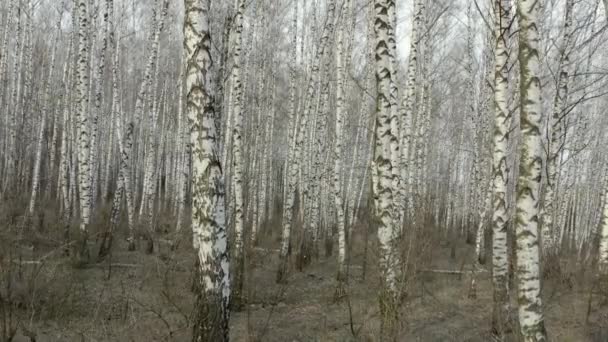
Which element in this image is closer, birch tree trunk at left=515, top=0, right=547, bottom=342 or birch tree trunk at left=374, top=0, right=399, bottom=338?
birch tree trunk at left=515, top=0, right=547, bottom=342

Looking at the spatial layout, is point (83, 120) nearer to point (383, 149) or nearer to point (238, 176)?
point (238, 176)

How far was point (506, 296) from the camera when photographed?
5.68 m

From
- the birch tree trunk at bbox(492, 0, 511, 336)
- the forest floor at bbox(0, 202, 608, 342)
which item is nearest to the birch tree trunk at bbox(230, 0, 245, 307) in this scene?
the forest floor at bbox(0, 202, 608, 342)

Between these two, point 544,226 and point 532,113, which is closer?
point 532,113

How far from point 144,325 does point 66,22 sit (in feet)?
69.3

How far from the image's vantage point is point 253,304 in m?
7.29

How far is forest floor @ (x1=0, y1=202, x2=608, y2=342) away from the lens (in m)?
5.43

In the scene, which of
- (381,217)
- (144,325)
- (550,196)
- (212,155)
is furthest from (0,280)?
(550,196)

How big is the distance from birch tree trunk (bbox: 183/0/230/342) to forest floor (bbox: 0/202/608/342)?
2.04ft

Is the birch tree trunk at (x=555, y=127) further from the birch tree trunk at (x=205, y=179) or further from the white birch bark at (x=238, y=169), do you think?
the birch tree trunk at (x=205, y=179)

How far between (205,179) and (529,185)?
9.79 ft

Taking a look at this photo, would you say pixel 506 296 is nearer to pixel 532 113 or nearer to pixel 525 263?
pixel 525 263

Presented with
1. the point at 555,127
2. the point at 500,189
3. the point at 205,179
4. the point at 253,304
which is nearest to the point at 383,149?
the point at 500,189

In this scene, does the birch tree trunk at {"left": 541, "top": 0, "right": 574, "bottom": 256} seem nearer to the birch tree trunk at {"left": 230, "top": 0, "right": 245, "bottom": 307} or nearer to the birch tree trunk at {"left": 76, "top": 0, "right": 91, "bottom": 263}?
the birch tree trunk at {"left": 230, "top": 0, "right": 245, "bottom": 307}
